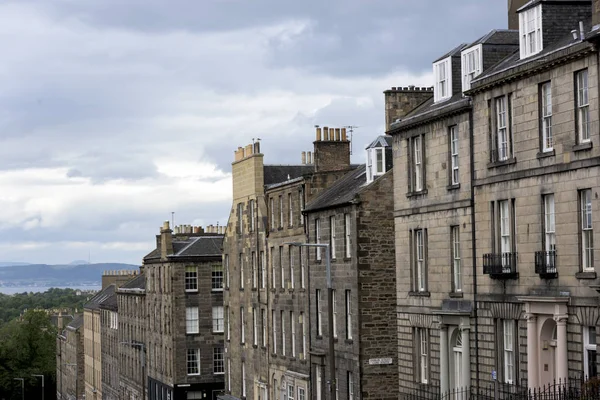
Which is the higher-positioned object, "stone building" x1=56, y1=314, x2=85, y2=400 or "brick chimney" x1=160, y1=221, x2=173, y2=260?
"brick chimney" x1=160, y1=221, x2=173, y2=260

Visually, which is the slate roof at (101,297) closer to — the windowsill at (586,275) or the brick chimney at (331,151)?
the brick chimney at (331,151)

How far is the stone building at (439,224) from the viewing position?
4219cm

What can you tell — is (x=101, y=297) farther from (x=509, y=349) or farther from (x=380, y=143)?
(x=509, y=349)

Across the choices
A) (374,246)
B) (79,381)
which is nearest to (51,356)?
(79,381)

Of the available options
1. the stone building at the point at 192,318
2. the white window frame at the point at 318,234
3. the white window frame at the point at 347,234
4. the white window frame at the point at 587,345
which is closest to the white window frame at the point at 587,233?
the white window frame at the point at 587,345

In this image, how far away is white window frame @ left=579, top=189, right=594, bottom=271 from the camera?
111 ft

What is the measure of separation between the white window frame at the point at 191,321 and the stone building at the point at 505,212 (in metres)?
44.3

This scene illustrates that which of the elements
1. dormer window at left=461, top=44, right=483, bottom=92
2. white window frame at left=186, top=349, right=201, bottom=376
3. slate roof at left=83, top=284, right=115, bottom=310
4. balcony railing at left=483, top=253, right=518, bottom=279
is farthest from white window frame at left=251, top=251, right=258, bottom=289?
slate roof at left=83, top=284, right=115, bottom=310

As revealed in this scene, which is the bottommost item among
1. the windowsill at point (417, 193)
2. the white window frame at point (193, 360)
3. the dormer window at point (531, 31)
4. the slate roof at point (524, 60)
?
the white window frame at point (193, 360)

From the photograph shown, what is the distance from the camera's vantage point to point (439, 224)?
44.4m

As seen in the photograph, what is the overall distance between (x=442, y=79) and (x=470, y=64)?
311cm

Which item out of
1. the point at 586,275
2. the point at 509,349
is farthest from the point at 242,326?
the point at 586,275

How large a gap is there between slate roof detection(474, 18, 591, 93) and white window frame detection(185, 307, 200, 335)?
176ft

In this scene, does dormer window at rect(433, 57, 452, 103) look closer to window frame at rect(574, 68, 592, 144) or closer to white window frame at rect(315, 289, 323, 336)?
window frame at rect(574, 68, 592, 144)
